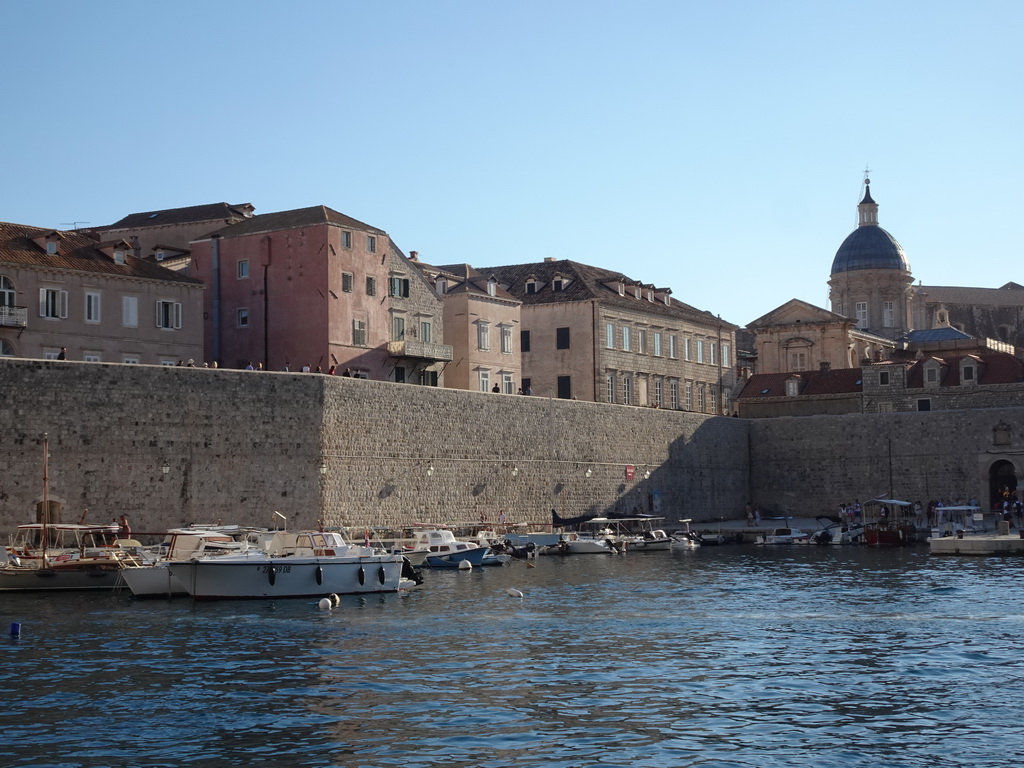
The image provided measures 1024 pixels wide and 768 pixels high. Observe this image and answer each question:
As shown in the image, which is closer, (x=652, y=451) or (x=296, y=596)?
(x=296, y=596)

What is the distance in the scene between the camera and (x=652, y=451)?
58969mm

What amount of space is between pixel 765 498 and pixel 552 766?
51.5 m

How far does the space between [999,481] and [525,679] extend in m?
46.2

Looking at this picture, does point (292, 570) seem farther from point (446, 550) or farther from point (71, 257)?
point (71, 257)

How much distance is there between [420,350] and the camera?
54.0 metres

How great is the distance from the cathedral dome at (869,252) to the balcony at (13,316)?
67.9 metres

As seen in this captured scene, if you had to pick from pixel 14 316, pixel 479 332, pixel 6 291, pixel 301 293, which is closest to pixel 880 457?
pixel 479 332

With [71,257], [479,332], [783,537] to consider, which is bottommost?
[783,537]

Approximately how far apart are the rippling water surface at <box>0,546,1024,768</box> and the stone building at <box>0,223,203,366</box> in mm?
14225

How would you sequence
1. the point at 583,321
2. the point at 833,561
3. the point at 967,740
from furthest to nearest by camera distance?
the point at 583,321 < the point at 833,561 < the point at 967,740

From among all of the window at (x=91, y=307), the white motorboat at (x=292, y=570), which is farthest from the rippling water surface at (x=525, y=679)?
the window at (x=91, y=307)

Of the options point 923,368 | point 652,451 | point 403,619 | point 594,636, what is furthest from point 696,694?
point 923,368

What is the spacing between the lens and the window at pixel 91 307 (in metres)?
44.9

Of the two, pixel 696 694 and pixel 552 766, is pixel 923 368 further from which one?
pixel 552 766
